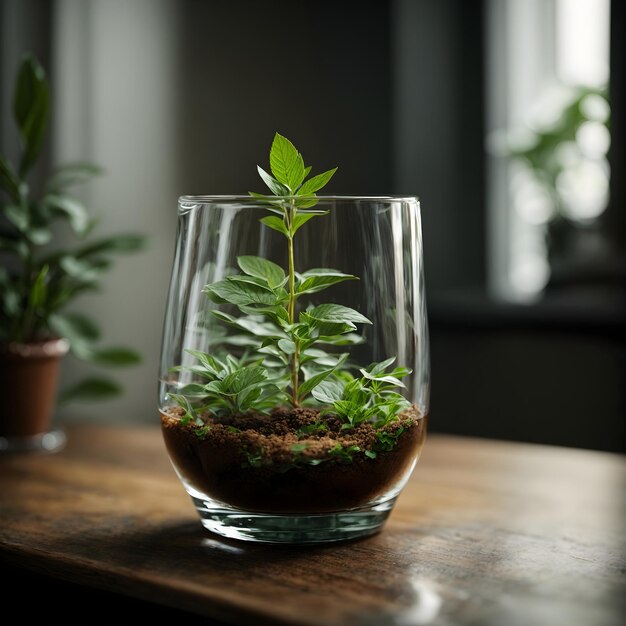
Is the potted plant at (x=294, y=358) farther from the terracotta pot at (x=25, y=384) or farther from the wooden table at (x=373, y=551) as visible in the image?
the terracotta pot at (x=25, y=384)

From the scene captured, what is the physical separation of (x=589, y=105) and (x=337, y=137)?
33.9 inches

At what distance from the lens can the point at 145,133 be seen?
1.87 meters

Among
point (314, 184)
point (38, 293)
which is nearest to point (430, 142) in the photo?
point (38, 293)

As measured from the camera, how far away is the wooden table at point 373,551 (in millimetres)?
593

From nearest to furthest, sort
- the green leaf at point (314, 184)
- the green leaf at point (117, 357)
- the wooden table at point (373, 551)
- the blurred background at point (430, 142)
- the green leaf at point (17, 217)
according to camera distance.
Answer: the wooden table at point (373, 551), the green leaf at point (314, 184), the green leaf at point (17, 217), the green leaf at point (117, 357), the blurred background at point (430, 142)

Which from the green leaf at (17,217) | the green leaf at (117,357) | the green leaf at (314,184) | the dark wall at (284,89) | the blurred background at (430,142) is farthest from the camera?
the dark wall at (284,89)

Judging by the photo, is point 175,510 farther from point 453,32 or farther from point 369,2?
point 453,32

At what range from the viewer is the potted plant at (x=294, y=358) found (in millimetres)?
682

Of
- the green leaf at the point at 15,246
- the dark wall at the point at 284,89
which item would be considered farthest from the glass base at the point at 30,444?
the dark wall at the point at 284,89

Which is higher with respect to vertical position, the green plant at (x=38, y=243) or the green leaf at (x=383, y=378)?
the green plant at (x=38, y=243)

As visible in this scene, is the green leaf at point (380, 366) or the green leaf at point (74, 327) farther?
the green leaf at point (74, 327)

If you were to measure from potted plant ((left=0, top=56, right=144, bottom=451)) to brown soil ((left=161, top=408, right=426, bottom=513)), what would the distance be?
0.47m

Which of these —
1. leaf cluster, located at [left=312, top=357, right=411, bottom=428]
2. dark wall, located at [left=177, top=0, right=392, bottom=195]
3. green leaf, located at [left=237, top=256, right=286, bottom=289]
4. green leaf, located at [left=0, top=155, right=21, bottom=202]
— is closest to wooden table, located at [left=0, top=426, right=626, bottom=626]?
leaf cluster, located at [left=312, top=357, right=411, bottom=428]

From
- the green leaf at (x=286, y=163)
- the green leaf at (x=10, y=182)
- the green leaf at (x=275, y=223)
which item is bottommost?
the green leaf at (x=275, y=223)
